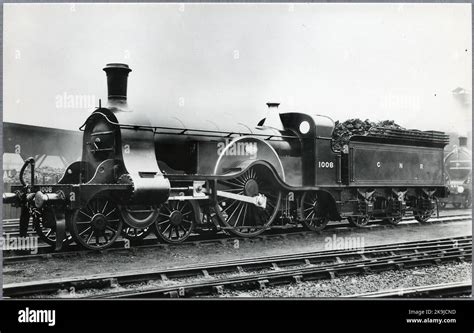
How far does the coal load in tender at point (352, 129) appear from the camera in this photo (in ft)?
44.3

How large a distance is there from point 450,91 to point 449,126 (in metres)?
3.83

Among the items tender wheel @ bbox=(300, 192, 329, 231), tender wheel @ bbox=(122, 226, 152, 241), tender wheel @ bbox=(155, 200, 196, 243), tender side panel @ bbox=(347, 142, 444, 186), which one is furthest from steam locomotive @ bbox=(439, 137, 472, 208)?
tender wheel @ bbox=(122, 226, 152, 241)

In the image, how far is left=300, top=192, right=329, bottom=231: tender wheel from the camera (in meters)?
12.8

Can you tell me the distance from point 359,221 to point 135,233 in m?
5.90

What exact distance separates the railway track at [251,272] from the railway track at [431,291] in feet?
3.60

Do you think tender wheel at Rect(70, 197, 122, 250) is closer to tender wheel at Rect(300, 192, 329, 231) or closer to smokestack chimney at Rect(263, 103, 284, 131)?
smokestack chimney at Rect(263, 103, 284, 131)

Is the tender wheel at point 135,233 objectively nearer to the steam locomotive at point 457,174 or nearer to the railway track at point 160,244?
the railway track at point 160,244

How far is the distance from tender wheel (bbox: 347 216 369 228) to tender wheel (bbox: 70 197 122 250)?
20.6ft

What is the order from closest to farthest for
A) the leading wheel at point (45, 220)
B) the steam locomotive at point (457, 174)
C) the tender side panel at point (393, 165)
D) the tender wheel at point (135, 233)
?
1. the leading wheel at point (45, 220)
2. the tender wheel at point (135, 233)
3. the tender side panel at point (393, 165)
4. the steam locomotive at point (457, 174)

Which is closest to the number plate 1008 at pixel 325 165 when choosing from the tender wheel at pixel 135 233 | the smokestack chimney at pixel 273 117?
the smokestack chimney at pixel 273 117

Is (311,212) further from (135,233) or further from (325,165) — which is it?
(135,233)

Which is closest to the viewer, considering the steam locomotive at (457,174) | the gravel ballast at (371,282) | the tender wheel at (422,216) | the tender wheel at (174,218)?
the gravel ballast at (371,282)

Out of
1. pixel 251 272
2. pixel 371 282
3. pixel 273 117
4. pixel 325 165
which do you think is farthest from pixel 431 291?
pixel 273 117

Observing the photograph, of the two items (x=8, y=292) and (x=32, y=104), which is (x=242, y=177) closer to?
(x=32, y=104)
